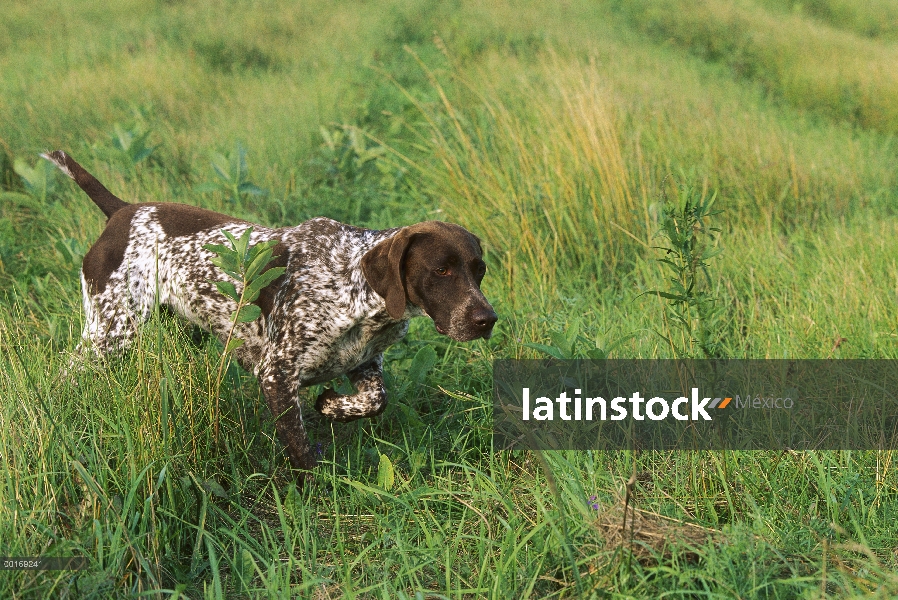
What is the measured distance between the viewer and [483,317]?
355cm

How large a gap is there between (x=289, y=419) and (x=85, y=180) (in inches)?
68.4

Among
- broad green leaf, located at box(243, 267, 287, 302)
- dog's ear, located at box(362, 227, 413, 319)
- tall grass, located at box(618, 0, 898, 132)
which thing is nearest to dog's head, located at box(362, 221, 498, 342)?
dog's ear, located at box(362, 227, 413, 319)

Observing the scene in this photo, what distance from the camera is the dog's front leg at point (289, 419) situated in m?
3.84

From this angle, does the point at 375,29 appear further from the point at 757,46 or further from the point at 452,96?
the point at 757,46

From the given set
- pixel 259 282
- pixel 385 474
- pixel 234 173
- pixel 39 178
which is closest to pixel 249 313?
pixel 259 282

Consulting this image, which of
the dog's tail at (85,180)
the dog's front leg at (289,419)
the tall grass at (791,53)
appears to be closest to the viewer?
the dog's front leg at (289,419)

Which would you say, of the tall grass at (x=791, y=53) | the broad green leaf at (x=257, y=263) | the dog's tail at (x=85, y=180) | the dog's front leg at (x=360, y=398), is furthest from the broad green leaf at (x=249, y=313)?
the tall grass at (x=791, y=53)

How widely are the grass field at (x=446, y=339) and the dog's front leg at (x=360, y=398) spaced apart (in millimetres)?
183

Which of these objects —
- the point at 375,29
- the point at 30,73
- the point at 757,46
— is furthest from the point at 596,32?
the point at 30,73

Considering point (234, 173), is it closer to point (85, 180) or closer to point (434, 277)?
point (85, 180)

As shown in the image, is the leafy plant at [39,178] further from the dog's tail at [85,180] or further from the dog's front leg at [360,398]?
the dog's front leg at [360,398]

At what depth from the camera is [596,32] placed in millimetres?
12984

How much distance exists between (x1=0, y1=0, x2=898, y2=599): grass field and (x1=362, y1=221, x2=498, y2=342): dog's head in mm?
533

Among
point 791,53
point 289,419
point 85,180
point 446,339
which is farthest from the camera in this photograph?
point 791,53
